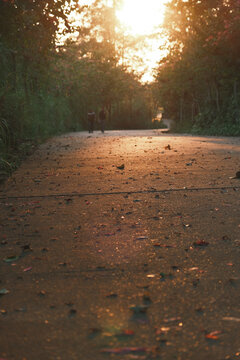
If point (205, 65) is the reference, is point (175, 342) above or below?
below

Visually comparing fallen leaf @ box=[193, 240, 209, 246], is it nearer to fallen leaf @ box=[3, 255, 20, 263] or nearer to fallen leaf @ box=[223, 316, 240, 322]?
fallen leaf @ box=[223, 316, 240, 322]

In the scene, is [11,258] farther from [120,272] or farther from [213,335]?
[213,335]

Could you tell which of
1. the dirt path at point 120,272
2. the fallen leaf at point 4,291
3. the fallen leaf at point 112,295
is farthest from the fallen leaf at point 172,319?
the fallen leaf at point 4,291

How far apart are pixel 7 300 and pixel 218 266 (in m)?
1.46

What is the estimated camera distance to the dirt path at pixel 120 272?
2291mm

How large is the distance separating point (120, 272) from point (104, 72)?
46.8 m

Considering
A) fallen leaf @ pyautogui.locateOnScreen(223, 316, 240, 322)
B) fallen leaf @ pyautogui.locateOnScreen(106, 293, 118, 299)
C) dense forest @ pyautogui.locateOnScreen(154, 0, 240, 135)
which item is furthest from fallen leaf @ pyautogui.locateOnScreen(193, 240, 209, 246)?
dense forest @ pyautogui.locateOnScreen(154, 0, 240, 135)

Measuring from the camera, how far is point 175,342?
2279 mm

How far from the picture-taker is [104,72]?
48.5m

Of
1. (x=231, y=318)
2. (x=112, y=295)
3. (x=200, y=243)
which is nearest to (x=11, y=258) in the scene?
(x=112, y=295)

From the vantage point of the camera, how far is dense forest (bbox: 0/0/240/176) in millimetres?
10172

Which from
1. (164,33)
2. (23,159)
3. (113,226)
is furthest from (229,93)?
(113,226)

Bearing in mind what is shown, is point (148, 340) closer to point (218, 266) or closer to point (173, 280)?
point (173, 280)

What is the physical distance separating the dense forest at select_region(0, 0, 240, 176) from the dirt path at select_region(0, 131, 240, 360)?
10.3ft
